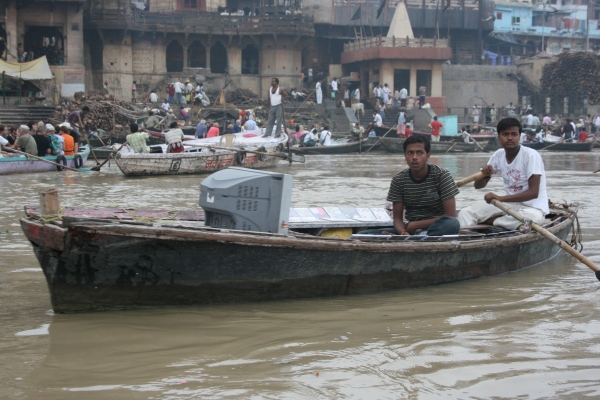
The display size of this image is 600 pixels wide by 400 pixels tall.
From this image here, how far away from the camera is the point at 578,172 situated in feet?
65.8

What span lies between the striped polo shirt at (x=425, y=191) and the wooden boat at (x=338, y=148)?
19.0 m

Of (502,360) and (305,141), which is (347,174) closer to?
(305,141)

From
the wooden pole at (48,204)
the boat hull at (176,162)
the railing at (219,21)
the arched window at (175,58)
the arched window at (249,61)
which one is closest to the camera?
the wooden pole at (48,204)

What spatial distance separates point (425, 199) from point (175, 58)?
114 feet

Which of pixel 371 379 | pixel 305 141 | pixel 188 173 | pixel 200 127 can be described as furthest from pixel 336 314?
pixel 305 141

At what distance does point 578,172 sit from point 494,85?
23.6 meters

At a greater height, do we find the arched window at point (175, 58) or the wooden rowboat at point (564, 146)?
the arched window at point (175, 58)

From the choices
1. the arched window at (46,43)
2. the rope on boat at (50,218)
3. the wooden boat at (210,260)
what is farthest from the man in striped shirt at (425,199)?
the arched window at (46,43)

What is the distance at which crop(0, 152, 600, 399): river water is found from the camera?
418 cm

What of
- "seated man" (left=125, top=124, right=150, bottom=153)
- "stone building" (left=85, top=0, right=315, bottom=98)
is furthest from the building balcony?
"seated man" (left=125, top=124, right=150, bottom=153)

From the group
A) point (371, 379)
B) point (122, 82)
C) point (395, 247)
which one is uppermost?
point (122, 82)

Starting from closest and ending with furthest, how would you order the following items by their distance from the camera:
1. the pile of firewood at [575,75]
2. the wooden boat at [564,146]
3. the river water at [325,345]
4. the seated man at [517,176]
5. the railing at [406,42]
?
the river water at [325,345] → the seated man at [517,176] → the wooden boat at [564,146] → the railing at [406,42] → the pile of firewood at [575,75]

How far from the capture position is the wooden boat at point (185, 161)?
16641 millimetres

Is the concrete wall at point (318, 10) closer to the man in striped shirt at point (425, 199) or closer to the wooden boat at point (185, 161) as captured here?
the wooden boat at point (185, 161)
